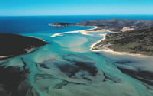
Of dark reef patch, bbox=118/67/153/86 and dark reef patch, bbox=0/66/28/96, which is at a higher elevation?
dark reef patch, bbox=0/66/28/96

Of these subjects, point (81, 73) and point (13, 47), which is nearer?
point (81, 73)

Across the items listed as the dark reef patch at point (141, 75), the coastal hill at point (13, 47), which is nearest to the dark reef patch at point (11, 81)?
the coastal hill at point (13, 47)

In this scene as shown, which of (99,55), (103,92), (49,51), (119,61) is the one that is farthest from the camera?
(49,51)

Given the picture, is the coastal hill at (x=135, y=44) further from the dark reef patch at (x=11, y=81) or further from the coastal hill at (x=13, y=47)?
the dark reef patch at (x=11, y=81)

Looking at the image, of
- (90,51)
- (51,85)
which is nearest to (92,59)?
(90,51)

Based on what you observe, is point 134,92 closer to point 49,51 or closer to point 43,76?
point 43,76

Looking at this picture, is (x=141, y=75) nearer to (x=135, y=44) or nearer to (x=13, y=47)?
(x=135, y=44)

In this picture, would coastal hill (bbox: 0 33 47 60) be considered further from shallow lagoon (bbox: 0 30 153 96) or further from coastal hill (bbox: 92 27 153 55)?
coastal hill (bbox: 92 27 153 55)

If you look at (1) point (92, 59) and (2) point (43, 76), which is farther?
(1) point (92, 59)

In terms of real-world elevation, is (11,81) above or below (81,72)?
above

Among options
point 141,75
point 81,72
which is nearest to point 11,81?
point 81,72

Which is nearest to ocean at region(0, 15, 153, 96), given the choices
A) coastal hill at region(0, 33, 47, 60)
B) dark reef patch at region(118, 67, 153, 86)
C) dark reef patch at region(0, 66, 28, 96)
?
dark reef patch at region(118, 67, 153, 86)
